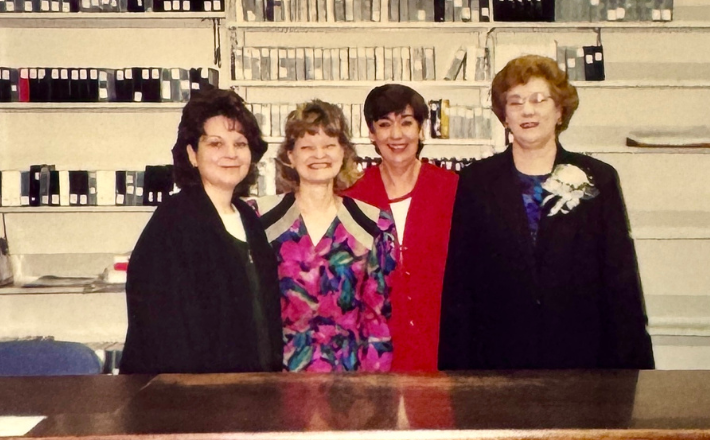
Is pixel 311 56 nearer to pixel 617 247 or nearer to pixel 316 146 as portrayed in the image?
pixel 316 146

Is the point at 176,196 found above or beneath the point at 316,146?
beneath

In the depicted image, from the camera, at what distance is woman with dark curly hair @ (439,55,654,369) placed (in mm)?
1982

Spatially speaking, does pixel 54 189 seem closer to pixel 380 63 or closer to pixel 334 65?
pixel 334 65

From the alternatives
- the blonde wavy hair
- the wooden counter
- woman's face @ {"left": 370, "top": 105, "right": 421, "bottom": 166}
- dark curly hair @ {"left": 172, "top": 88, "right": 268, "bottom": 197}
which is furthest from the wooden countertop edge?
woman's face @ {"left": 370, "top": 105, "right": 421, "bottom": 166}

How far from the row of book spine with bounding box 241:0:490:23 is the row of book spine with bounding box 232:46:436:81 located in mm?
154

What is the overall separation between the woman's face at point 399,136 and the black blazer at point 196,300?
2.47 ft

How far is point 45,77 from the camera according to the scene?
3326 millimetres

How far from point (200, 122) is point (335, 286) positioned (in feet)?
2.10

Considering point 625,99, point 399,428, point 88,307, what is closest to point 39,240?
point 88,307

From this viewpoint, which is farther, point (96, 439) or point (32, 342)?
point (32, 342)

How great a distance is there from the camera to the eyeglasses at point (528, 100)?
6.89 ft

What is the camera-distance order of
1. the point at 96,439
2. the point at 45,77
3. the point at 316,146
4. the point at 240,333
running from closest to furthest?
the point at 96,439 → the point at 240,333 → the point at 316,146 → the point at 45,77

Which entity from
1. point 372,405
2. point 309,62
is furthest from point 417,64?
point 372,405

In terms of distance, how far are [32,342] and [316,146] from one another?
102 cm
